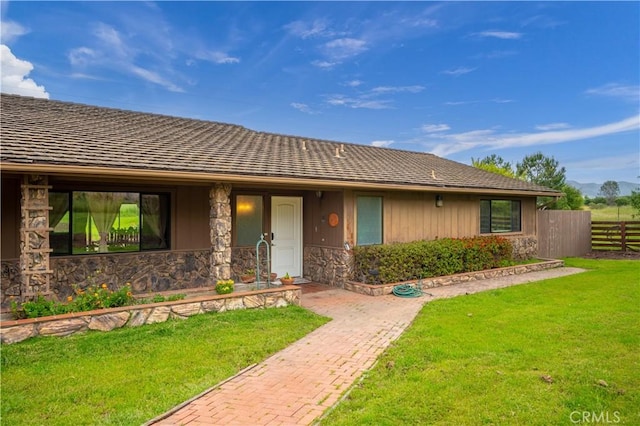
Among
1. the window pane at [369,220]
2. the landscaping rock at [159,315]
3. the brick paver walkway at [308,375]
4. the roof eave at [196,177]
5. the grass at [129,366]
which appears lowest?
the brick paver walkway at [308,375]

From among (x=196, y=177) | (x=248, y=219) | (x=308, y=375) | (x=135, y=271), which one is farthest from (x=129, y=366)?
(x=248, y=219)

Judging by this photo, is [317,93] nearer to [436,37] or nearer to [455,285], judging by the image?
[436,37]

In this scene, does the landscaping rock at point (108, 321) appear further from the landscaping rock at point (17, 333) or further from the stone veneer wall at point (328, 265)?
the stone veneer wall at point (328, 265)

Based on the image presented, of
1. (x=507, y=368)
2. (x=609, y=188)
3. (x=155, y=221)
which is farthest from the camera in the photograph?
(x=609, y=188)

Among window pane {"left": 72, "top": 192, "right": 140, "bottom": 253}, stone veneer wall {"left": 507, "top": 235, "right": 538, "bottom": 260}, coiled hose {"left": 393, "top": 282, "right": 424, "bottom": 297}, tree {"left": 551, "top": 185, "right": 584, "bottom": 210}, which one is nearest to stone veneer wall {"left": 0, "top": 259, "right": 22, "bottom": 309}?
window pane {"left": 72, "top": 192, "right": 140, "bottom": 253}

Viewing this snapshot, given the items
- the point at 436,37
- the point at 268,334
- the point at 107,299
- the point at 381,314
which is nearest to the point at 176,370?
the point at 268,334

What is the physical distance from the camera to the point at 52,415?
11.4ft

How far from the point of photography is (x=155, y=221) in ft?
28.9

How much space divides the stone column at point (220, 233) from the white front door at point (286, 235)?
2561 mm

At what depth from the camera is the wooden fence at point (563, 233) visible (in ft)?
50.4

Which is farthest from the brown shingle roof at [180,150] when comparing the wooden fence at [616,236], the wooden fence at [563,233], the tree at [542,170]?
the tree at [542,170]

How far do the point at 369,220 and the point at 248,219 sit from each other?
3093 millimetres

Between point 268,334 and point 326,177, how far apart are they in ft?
13.5

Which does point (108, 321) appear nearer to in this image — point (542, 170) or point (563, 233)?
point (563, 233)
